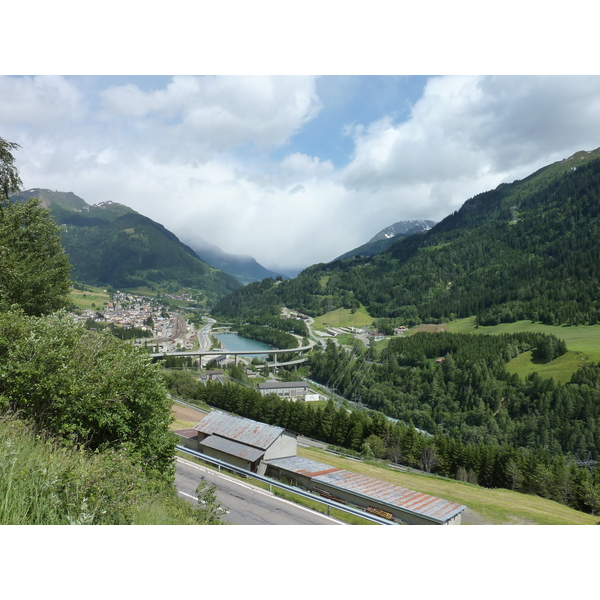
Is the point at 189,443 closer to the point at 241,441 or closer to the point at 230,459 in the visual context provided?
the point at 230,459

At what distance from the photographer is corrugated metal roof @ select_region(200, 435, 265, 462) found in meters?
22.3

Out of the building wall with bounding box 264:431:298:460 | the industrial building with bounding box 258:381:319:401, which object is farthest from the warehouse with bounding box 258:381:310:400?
the building wall with bounding box 264:431:298:460

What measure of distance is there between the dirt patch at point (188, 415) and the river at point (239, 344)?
70436 mm

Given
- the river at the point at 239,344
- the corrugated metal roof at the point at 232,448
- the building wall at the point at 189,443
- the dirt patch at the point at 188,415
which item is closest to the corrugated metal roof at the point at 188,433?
the building wall at the point at 189,443

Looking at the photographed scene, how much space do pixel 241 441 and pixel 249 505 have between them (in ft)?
41.6

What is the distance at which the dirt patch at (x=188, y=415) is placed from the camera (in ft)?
120

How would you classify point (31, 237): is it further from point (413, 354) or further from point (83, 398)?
point (413, 354)

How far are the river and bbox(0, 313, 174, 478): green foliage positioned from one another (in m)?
105

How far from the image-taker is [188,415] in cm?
3969

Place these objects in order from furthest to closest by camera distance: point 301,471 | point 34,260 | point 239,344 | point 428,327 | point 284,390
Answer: point 239,344 → point 428,327 → point 284,390 → point 301,471 → point 34,260

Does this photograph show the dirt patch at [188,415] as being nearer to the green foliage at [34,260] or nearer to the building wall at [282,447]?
the building wall at [282,447]

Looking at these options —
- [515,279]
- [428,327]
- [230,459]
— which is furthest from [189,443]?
[515,279]

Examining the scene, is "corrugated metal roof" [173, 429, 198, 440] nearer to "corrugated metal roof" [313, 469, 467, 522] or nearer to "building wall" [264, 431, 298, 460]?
"building wall" [264, 431, 298, 460]

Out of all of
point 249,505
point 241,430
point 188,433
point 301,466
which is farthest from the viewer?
point 188,433
